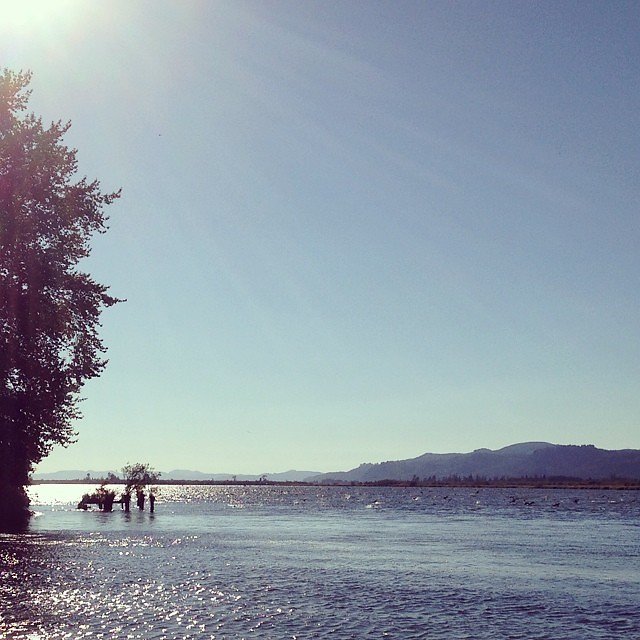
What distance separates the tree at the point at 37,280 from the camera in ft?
116

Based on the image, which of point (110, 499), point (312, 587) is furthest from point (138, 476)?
point (312, 587)

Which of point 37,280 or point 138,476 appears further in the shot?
point 138,476

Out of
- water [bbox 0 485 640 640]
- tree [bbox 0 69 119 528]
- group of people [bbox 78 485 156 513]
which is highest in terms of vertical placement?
tree [bbox 0 69 119 528]

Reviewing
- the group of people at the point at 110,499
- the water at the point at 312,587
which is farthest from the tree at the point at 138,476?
the water at the point at 312,587

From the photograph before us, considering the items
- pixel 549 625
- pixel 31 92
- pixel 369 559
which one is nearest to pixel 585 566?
pixel 369 559

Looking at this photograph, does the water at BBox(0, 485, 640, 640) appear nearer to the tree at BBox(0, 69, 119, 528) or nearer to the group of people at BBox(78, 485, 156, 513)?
the tree at BBox(0, 69, 119, 528)

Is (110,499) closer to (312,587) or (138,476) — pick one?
(138,476)

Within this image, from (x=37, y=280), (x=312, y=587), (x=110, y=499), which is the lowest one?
(x=312, y=587)

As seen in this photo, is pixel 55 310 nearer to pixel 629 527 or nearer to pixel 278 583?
pixel 278 583

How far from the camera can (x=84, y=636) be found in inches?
901

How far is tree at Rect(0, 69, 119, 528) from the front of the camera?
35250 mm

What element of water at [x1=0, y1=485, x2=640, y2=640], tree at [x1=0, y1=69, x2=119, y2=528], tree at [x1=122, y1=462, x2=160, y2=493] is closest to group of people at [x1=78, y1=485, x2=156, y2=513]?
tree at [x1=122, y1=462, x2=160, y2=493]

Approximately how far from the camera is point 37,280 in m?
35.3

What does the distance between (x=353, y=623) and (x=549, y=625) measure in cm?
722
